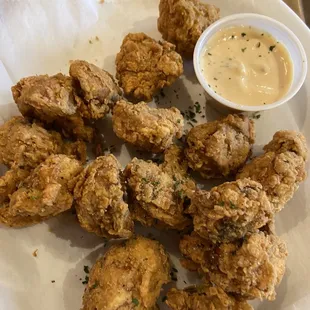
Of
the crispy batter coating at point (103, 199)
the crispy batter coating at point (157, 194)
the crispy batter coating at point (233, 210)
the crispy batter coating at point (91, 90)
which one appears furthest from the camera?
the crispy batter coating at point (91, 90)

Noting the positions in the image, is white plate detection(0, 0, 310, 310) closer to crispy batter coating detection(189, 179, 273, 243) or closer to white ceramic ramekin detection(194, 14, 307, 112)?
white ceramic ramekin detection(194, 14, 307, 112)

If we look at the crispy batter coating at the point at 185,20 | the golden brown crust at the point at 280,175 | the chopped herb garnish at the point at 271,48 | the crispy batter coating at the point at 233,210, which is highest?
the crispy batter coating at the point at 185,20

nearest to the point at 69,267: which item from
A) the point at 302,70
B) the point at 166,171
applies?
the point at 166,171

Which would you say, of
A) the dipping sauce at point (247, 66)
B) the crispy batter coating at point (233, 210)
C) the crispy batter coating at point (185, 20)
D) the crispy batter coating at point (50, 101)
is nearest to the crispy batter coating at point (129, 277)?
the crispy batter coating at point (233, 210)

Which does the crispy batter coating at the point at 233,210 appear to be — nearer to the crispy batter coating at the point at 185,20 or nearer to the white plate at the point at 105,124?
the white plate at the point at 105,124

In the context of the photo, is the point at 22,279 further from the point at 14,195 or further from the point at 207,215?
the point at 207,215

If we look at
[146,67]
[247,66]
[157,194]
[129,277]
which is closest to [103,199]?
[157,194]

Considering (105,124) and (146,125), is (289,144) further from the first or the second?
(105,124)
